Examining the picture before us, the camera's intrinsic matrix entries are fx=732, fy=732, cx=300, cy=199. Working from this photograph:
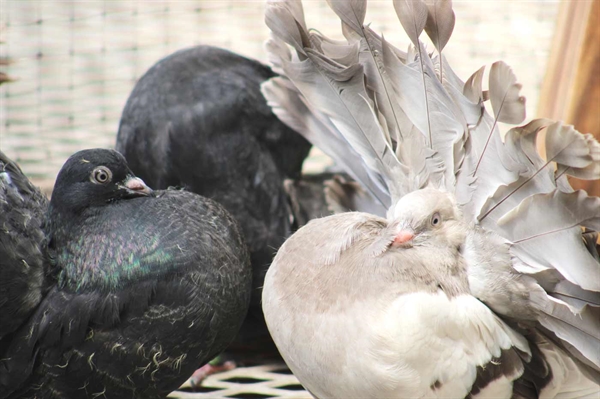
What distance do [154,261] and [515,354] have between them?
0.83 metres

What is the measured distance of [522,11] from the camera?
411 cm

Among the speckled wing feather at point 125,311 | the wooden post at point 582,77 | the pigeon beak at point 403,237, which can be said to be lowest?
the speckled wing feather at point 125,311

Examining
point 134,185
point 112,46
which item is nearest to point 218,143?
point 134,185

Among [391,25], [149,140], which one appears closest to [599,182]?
[149,140]

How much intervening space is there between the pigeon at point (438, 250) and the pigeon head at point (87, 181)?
0.42 meters

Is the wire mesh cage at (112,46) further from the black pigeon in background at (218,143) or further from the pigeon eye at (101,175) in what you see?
the pigeon eye at (101,175)

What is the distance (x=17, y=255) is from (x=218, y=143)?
81cm

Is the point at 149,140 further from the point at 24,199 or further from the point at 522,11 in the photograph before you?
the point at 522,11

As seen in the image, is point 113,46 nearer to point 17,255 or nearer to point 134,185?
point 134,185

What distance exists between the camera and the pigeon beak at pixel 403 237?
5.27ft

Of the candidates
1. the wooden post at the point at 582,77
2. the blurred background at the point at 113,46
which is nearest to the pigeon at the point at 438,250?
the wooden post at the point at 582,77

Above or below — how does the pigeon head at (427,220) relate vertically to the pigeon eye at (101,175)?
below

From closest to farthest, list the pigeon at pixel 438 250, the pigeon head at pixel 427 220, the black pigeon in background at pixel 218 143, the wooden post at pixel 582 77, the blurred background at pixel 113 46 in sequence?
the pigeon at pixel 438 250 → the pigeon head at pixel 427 220 → the wooden post at pixel 582 77 → the black pigeon in background at pixel 218 143 → the blurred background at pixel 113 46

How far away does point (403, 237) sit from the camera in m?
1.61
